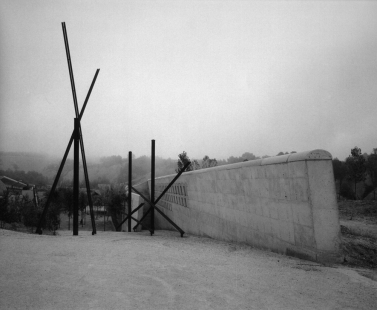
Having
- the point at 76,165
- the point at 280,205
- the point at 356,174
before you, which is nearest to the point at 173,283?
the point at 280,205

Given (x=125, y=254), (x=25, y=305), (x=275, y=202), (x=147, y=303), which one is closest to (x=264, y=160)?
(x=275, y=202)

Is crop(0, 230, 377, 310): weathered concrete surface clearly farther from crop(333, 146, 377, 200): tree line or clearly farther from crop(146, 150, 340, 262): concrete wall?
crop(333, 146, 377, 200): tree line

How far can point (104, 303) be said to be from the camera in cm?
299

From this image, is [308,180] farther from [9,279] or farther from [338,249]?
[9,279]

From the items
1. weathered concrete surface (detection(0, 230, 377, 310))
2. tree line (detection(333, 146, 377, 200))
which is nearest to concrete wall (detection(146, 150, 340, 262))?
weathered concrete surface (detection(0, 230, 377, 310))

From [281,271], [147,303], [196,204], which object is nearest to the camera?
[147,303]

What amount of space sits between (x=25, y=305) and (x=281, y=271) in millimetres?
3514

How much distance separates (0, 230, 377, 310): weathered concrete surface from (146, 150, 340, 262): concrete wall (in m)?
0.43

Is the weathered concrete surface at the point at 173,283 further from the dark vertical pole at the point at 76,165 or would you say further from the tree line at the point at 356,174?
the tree line at the point at 356,174

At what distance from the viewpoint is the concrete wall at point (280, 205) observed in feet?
14.9

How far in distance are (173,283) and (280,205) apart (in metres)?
2.90

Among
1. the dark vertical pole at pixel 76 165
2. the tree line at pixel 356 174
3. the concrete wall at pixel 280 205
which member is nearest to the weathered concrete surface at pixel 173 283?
the concrete wall at pixel 280 205

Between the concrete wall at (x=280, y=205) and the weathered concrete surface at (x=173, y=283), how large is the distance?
0.43m

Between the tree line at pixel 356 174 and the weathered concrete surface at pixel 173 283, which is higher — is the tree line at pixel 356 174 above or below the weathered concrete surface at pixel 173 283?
above
